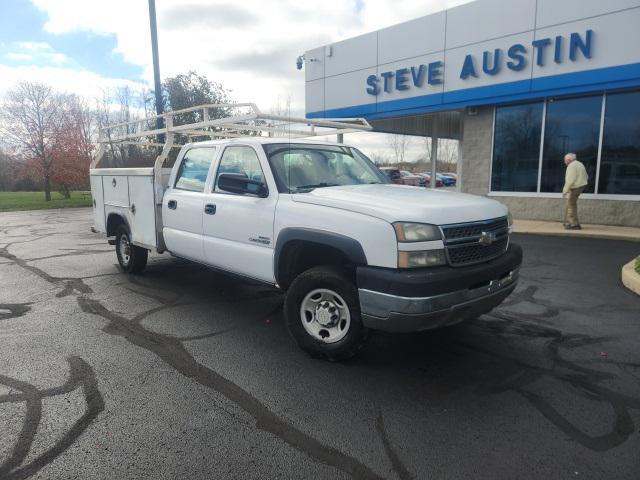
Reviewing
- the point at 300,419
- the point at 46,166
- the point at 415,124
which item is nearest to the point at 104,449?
the point at 300,419

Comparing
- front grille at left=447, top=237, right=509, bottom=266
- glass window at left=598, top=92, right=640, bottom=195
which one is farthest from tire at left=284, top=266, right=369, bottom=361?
glass window at left=598, top=92, right=640, bottom=195

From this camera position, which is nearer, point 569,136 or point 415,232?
point 415,232

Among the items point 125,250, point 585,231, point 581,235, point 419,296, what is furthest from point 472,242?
point 585,231

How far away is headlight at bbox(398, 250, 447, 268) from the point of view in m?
3.33

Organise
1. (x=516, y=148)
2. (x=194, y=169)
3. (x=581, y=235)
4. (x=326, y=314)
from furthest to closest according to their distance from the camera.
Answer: (x=516, y=148) → (x=581, y=235) → (x=194, y=169) → (x=326, y=314)

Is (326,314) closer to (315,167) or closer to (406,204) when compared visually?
(406,204)

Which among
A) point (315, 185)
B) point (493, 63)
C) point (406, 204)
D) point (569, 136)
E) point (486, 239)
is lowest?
point (486, 239)

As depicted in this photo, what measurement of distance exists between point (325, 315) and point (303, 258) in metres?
0.62

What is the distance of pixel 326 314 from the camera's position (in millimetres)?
3906

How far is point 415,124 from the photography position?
18078mm

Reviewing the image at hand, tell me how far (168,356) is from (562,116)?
38.5 feet

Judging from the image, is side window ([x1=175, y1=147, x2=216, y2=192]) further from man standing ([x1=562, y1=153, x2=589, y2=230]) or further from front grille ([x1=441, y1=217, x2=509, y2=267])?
man standing ([x1=562, y1=153, x2=589, y2=230])

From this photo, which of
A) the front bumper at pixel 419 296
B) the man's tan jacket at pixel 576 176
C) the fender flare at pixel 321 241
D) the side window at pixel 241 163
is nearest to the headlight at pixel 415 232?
the front bumper at pixel 419 296

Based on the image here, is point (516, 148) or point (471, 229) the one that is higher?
point (516, 148)
